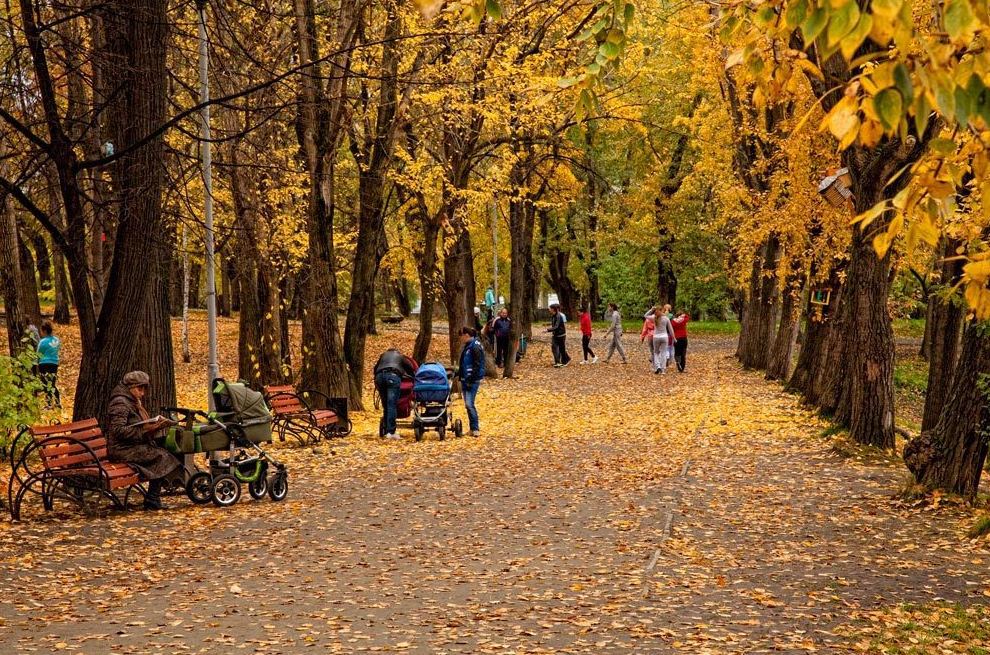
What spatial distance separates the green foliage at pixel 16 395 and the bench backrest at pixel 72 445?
59.4 inches

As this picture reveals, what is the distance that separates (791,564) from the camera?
9.14 metres

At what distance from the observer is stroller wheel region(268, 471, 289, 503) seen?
12.5 metres

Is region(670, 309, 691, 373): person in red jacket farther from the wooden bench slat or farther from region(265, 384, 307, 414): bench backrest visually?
the wooden bench slat

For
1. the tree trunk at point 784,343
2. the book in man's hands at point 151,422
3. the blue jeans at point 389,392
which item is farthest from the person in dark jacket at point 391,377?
the tree trunk at point 784,343

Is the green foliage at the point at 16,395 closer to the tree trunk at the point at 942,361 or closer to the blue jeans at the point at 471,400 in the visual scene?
the blue jeans at the point at 471,400

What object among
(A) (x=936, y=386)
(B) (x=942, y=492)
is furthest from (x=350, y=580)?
(A) (x=936, y=386)

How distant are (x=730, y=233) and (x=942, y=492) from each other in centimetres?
3044

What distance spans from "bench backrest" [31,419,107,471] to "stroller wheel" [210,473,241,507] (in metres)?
1.21

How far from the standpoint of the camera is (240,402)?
12.4 meters

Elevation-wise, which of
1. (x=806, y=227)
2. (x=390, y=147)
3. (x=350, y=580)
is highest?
(x=390, y=147)

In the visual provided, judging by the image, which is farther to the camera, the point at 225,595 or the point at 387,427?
the point at 387,427

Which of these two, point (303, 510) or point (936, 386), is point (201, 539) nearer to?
point (303, 510)

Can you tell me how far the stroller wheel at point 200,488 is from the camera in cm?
1188

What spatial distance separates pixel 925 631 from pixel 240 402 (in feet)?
25.8
